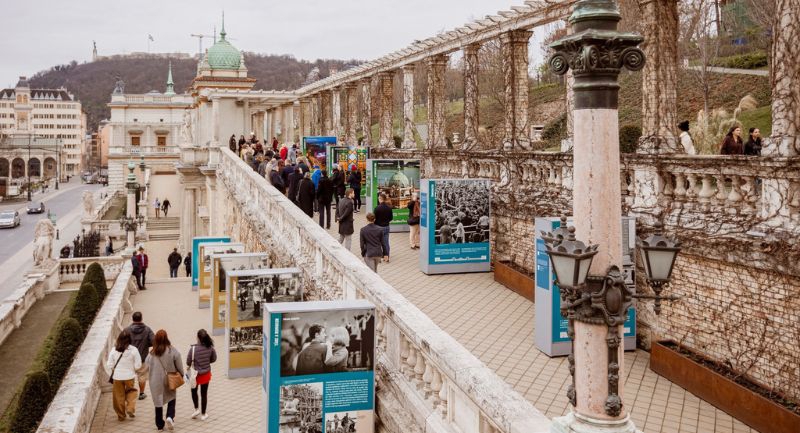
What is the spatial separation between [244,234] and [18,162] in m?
144

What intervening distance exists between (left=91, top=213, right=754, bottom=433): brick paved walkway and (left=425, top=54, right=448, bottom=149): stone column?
587 centimetres

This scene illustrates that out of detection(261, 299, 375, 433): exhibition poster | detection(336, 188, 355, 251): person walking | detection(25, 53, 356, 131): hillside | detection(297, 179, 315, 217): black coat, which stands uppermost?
detection(25, 53, 356, 131): hillside

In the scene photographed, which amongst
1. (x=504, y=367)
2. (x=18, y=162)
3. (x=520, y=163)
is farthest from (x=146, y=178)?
(x=18, y=162)

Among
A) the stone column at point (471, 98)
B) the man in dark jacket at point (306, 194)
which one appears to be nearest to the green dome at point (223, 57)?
the stone column at point (471, 98)

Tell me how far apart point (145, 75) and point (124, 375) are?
174301 millimetres

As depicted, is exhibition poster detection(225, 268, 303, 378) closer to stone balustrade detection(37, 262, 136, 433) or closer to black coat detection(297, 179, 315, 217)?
stone balustrade detection(37, 262, 136, 433)

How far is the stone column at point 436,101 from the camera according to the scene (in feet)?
69.8

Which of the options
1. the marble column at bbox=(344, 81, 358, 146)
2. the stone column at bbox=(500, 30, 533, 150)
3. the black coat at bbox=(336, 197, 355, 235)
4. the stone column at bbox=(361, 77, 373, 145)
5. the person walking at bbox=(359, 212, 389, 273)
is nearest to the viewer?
the person walking at bbox=(359, 212, 389, 273)

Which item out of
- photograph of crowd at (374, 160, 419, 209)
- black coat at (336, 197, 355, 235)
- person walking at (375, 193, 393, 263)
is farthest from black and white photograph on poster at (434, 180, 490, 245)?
photograph of crowd at (374, 160, 419, 209)

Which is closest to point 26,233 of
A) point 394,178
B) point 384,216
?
point 394,178

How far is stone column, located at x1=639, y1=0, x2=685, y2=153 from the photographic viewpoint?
38.0ft

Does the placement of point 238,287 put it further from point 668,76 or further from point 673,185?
point 668,76

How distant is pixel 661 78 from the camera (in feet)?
38.1

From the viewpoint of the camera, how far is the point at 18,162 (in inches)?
5674
